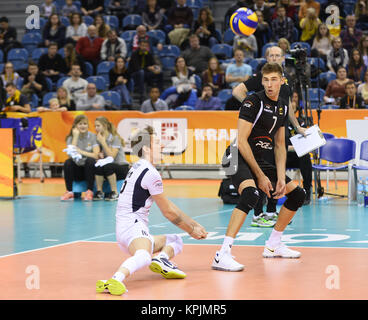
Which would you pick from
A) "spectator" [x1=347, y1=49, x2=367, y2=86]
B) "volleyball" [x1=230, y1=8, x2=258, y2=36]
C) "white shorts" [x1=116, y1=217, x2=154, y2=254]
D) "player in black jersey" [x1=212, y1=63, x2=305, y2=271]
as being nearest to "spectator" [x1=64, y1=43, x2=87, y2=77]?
"spectator" [x1=347, y1=49, x2=367, y2=86]

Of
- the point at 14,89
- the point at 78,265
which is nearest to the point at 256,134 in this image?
the point at 78,265

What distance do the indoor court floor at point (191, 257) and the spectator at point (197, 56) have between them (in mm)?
7517

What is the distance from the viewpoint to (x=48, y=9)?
2344 cm

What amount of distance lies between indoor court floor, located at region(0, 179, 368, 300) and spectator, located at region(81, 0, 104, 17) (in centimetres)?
1171

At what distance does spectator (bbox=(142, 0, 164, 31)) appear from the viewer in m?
21.8

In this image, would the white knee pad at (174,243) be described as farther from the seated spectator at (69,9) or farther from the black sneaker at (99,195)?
the seated spectator at (69,9)

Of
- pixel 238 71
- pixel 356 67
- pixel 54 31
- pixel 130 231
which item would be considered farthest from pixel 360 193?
pixel 54 31

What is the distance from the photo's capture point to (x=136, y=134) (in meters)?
6.64

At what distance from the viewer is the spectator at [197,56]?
19.6 metres

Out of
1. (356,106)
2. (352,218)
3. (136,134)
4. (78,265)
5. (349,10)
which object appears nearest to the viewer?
(136,134)

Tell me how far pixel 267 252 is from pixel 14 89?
12680mm

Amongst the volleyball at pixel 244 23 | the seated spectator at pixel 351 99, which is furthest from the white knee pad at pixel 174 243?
the seated spectator at pixel 351 99

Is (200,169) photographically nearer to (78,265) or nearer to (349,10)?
(349,10)

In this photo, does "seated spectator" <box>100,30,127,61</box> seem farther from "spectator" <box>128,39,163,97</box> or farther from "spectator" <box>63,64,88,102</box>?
"spectator" <box>63,64,88,102</box>
